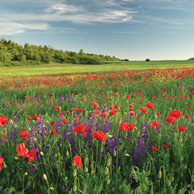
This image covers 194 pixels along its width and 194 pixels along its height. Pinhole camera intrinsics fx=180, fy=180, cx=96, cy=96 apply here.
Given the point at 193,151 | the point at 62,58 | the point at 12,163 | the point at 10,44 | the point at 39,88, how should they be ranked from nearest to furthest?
1. the point at 12,163
2. the point at 193,151
3. the point at 39,88
4. the point at 10,44
5. the point at 62,58

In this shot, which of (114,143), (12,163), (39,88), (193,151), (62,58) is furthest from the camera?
(62,58)

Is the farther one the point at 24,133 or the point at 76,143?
the point at 76,143

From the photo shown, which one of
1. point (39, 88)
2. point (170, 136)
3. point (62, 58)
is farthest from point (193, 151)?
point (62, 58)

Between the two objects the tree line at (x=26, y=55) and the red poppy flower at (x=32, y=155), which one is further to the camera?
the tree line at (x=26, y=55)

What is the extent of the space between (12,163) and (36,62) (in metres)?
64.5

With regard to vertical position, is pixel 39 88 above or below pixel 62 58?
below

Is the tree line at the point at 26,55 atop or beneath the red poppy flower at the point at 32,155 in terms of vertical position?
atop

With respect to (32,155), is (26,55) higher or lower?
higher

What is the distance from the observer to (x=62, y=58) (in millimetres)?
73938

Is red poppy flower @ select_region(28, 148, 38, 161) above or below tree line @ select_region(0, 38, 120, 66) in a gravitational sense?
below

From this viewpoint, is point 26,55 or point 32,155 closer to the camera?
point 32,155

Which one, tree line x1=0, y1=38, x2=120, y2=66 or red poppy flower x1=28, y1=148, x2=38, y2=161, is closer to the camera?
red poppy flower x1=28, y1=148, x2=38, y2=161

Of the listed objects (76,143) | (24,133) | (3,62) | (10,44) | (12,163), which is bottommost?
(12,163)

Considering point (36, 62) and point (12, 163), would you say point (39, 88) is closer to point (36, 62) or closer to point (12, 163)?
point (12, 163)
